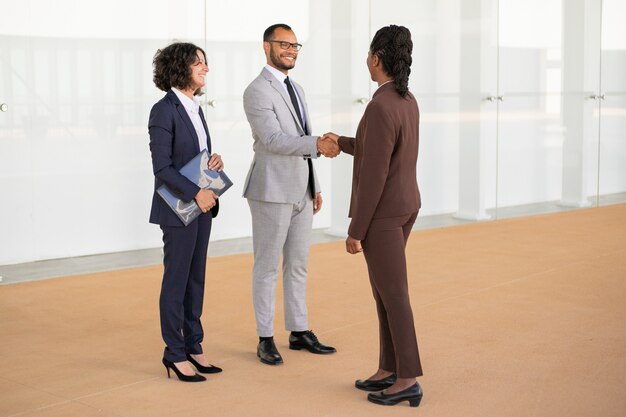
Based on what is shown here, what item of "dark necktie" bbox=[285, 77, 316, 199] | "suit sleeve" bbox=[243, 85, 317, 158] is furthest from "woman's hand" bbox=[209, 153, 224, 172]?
"dark necktie" bbox=[285, 77, 316, 199]

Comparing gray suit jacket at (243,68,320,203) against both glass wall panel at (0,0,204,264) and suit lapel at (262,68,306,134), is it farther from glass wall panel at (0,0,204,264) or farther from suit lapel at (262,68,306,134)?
glass wall panel at (0,0,204,264)

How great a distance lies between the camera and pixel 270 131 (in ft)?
14.1

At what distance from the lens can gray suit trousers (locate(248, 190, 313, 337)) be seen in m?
4.42

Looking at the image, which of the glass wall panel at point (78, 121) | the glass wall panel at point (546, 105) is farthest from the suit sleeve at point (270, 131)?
the glass wall panel at point (546, 105)

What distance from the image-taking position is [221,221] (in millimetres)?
7508

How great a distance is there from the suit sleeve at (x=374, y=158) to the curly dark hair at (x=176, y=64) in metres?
0.86

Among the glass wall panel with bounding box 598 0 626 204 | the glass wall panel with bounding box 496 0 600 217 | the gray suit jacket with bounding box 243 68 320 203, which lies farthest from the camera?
the glass wall panel with bounding box 598 0 626 204

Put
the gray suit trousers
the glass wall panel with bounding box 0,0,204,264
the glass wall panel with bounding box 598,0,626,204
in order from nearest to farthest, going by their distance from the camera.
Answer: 1. the gray suit trousers
2. the glass wall panel with bounding box 0,0,204,264
3. the glass wall panel with bounding box 598,0,626,204

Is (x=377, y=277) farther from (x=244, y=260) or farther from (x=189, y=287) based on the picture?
(x=244, y=260)

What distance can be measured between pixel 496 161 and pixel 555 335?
5.04m

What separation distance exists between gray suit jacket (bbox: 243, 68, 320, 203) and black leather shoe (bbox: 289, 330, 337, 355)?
0.68 m

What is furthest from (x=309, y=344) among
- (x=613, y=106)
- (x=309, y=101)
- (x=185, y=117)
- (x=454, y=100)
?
(x=613, y=106)

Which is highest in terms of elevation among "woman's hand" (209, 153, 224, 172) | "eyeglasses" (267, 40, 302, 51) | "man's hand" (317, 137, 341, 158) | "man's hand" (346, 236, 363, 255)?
"eyeglasses" (267, 40, 302, 51)

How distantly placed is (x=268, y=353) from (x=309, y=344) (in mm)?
259
